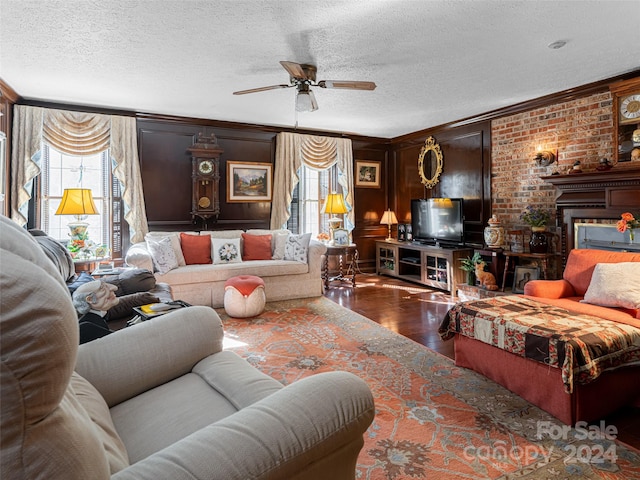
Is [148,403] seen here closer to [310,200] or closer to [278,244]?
[278,244]

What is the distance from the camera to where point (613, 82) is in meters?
3.85

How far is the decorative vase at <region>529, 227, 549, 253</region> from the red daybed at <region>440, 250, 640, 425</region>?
1.17 m

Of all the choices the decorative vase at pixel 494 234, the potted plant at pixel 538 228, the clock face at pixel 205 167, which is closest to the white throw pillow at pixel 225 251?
the clock face at pixel 205 167

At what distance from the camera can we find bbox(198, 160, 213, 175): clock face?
558 cm

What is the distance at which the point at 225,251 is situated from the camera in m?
5.06

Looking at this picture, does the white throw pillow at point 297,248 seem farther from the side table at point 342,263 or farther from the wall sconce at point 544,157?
the wall sconce at point 544,157

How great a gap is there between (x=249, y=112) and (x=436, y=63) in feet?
8.90

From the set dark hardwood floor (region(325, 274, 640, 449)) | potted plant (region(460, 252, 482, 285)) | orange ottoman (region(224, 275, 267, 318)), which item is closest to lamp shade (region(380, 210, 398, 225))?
dark hardwood floor (region(325, 274, 640, 449))

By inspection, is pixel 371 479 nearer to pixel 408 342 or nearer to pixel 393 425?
pixel 393 425

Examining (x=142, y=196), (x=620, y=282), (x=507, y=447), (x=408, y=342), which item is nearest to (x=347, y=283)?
(x=408, y=342)

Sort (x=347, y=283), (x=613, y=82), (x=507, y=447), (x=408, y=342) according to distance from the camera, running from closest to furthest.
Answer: (x=507, y=447) → (x=408, y=342) → (x=613, y=82) → (x=347, y=283)

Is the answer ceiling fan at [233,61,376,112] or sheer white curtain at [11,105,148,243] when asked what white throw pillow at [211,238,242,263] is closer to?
sheer white curtain at [11,105,148,243]

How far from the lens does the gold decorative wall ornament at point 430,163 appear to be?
243 inches

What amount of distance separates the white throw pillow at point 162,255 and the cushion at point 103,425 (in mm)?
3435
